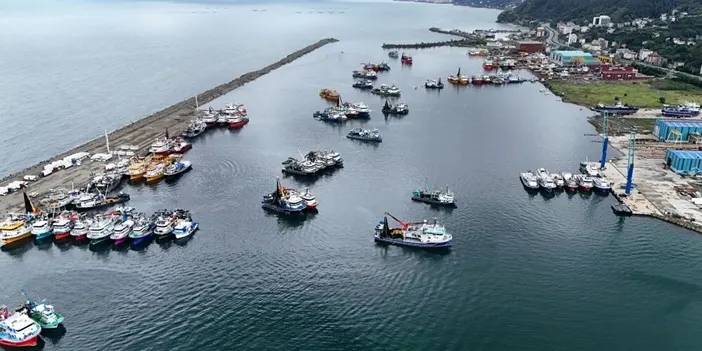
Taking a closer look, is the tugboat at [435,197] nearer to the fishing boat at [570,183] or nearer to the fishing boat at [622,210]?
the fishing boat at [570,183]

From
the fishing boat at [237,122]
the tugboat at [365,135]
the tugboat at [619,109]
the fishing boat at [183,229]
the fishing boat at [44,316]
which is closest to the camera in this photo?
the fishing boat at [44,316]

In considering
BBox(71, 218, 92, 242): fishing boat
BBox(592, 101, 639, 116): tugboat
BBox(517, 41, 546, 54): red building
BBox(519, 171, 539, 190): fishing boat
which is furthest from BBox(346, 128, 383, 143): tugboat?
BBox(517, 41, 546, 54): red building

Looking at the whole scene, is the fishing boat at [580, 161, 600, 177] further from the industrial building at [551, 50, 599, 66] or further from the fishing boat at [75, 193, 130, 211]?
the industrial building at [551, 50, 599, 66]

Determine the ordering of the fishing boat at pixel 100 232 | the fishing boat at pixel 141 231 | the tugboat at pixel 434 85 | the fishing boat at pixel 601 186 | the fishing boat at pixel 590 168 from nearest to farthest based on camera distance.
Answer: the fishing boat at pixel 100 232 < the fishing boat at pixel 141 231 < the fishing boat at pixel 601 186 < the fishing boat at pixel 590 168 < the tugboat at pixel 434 85

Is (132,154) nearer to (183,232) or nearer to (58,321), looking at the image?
(183,232)

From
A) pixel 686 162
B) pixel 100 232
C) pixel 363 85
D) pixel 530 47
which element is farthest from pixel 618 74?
pixel 100 232

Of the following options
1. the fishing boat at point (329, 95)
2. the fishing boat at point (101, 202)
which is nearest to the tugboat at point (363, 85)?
the fishing boat at point (329, 95)

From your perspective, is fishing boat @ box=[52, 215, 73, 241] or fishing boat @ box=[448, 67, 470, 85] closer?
fishing boat @ box=[52, 215, 73, 241]

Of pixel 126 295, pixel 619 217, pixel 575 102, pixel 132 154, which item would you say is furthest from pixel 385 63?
pixel 126 295
